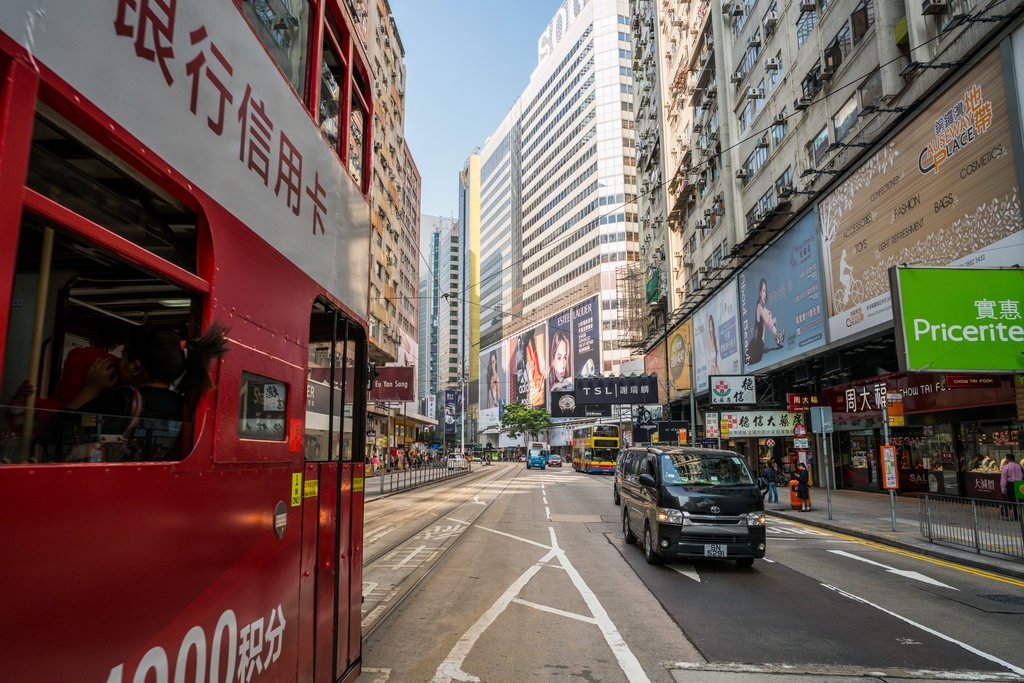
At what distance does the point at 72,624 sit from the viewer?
1895 millimetres

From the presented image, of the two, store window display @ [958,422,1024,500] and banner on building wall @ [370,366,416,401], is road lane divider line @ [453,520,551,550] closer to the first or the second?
store window display @ [958,422,1024,500]

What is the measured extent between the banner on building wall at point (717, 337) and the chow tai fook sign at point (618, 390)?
6.90m

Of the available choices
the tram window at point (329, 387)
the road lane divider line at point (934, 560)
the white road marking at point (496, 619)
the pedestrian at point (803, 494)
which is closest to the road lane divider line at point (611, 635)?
the white road marking at point (496, 619)

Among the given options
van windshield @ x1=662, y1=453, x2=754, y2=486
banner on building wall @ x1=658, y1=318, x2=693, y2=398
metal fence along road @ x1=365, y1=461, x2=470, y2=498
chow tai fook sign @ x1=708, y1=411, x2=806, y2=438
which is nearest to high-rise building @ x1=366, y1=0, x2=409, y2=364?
metal fence along road @ x1=365, y1=461, x2=470, y2=498

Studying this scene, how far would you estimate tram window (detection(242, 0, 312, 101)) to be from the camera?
11.3 feet

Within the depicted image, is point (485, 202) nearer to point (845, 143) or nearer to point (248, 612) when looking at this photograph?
point (845, 143)

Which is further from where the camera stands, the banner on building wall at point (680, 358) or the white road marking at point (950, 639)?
the banner on building wall at point (680, 358)

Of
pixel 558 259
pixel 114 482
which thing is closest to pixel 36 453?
pixel 114 482

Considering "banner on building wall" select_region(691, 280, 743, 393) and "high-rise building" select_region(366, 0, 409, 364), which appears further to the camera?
"high-rise building" select_region(366, 0, 409, 364)

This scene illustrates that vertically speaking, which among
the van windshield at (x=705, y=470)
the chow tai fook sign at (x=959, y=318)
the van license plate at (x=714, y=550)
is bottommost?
the van license plate at (x=714, y=550)

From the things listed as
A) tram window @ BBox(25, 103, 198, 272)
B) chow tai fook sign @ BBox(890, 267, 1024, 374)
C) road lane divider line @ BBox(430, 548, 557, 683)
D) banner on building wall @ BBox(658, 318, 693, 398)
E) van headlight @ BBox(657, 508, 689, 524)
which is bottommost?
road lane divider line @ BBox(430, 548, 557, 683)

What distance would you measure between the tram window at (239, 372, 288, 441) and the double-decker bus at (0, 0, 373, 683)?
2cm

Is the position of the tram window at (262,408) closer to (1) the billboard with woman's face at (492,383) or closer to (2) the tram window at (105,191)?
(2) the tram window at (105,191)

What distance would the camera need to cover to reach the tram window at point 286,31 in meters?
3.43
